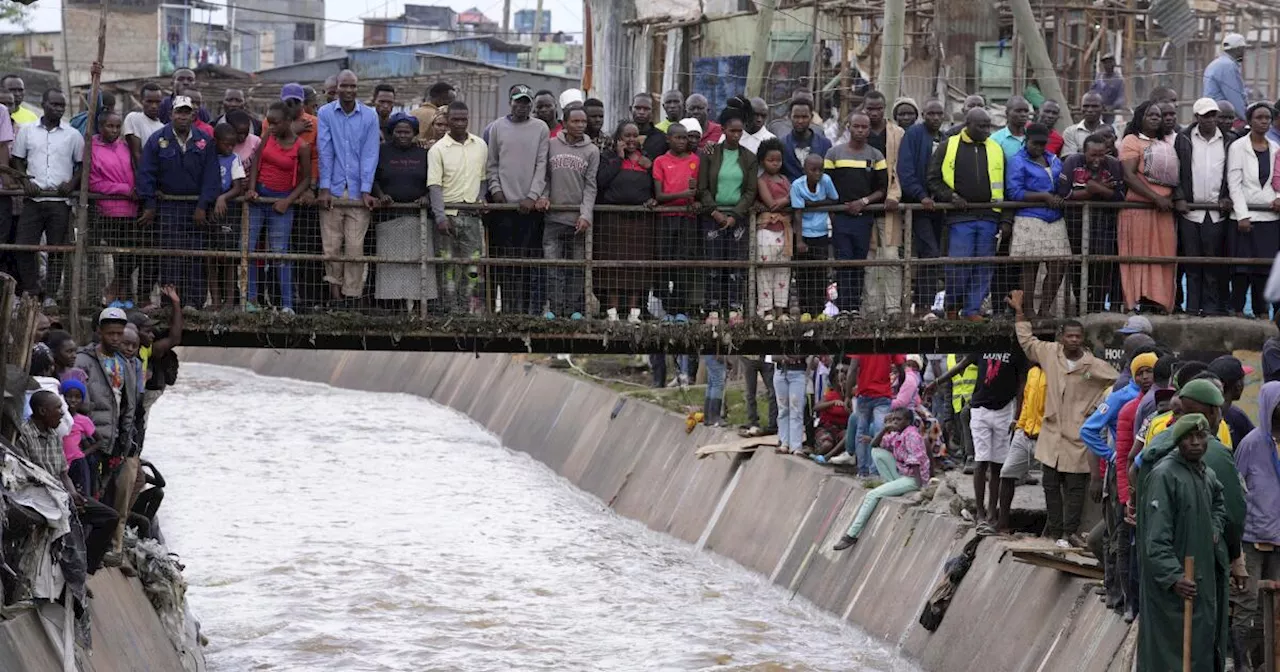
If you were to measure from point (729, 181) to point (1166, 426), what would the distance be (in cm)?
581

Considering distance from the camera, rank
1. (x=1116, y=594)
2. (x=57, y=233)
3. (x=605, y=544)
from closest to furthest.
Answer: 1. (x=1116, y=594)
2. (x=57, y=233)
3. (x=605, y=544)

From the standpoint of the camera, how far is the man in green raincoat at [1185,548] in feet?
37.3

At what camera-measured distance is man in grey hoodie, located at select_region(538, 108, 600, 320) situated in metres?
16.8

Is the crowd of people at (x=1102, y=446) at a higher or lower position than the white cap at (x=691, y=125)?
lower

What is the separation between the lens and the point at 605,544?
25281mm

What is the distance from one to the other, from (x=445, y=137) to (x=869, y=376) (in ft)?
16.6

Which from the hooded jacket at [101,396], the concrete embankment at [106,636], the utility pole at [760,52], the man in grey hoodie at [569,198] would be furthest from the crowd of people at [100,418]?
the utility pole at [760,52]

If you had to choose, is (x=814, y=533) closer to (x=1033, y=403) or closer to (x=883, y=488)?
(x=883, y=488)

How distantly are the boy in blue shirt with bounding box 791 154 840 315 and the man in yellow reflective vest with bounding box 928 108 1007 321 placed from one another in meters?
0.93

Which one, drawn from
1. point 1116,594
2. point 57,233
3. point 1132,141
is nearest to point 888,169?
point 1132,141

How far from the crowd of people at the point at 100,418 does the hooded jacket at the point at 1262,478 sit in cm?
709

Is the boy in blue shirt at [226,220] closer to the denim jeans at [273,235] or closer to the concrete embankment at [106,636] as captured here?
the denim jeans at [273,235]

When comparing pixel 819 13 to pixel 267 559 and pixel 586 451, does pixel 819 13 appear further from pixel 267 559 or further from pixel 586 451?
pixel 267 559

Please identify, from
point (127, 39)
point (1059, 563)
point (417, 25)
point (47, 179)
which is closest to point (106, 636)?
point (47, 179)
